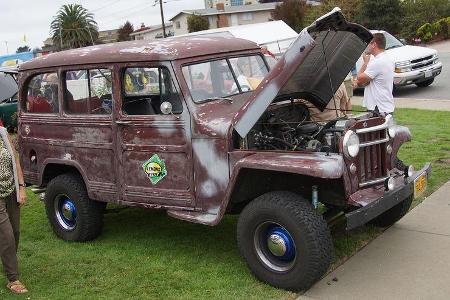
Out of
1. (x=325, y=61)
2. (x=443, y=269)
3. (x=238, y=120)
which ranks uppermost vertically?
(x=325, y=61)

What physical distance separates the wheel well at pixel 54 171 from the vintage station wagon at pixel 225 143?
2 cm

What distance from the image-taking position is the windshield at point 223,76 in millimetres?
4766

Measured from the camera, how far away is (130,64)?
191 inches

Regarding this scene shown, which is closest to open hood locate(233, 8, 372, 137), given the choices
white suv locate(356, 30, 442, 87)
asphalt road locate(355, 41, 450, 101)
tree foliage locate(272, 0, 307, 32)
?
asphalt road locate(355, 41, 450, 101)

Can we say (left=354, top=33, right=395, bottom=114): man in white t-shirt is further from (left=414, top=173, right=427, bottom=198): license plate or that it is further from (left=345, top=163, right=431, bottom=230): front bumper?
(left=345, top=163, right=431, bottom=230): front bumper

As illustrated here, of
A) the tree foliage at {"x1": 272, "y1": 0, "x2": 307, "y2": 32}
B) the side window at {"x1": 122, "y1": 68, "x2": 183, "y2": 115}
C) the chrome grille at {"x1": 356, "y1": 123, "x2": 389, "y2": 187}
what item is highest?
→ the tree foliage at {"x1": 272, "y1": 0, "x2": 307, "y2": 32}

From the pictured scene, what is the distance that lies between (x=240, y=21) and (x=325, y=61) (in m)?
68.2

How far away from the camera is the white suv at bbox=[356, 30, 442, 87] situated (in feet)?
46.5

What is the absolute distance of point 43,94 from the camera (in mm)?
5789

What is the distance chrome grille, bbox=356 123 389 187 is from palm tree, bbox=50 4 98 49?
235ft

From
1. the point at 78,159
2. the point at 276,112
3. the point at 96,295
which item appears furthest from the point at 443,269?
the point at 78,159

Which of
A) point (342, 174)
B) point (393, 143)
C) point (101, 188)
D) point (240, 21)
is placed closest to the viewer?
point (342, 174)

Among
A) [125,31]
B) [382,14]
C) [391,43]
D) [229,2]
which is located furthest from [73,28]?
[391,43]

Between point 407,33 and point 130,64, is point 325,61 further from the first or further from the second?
point 407,33
